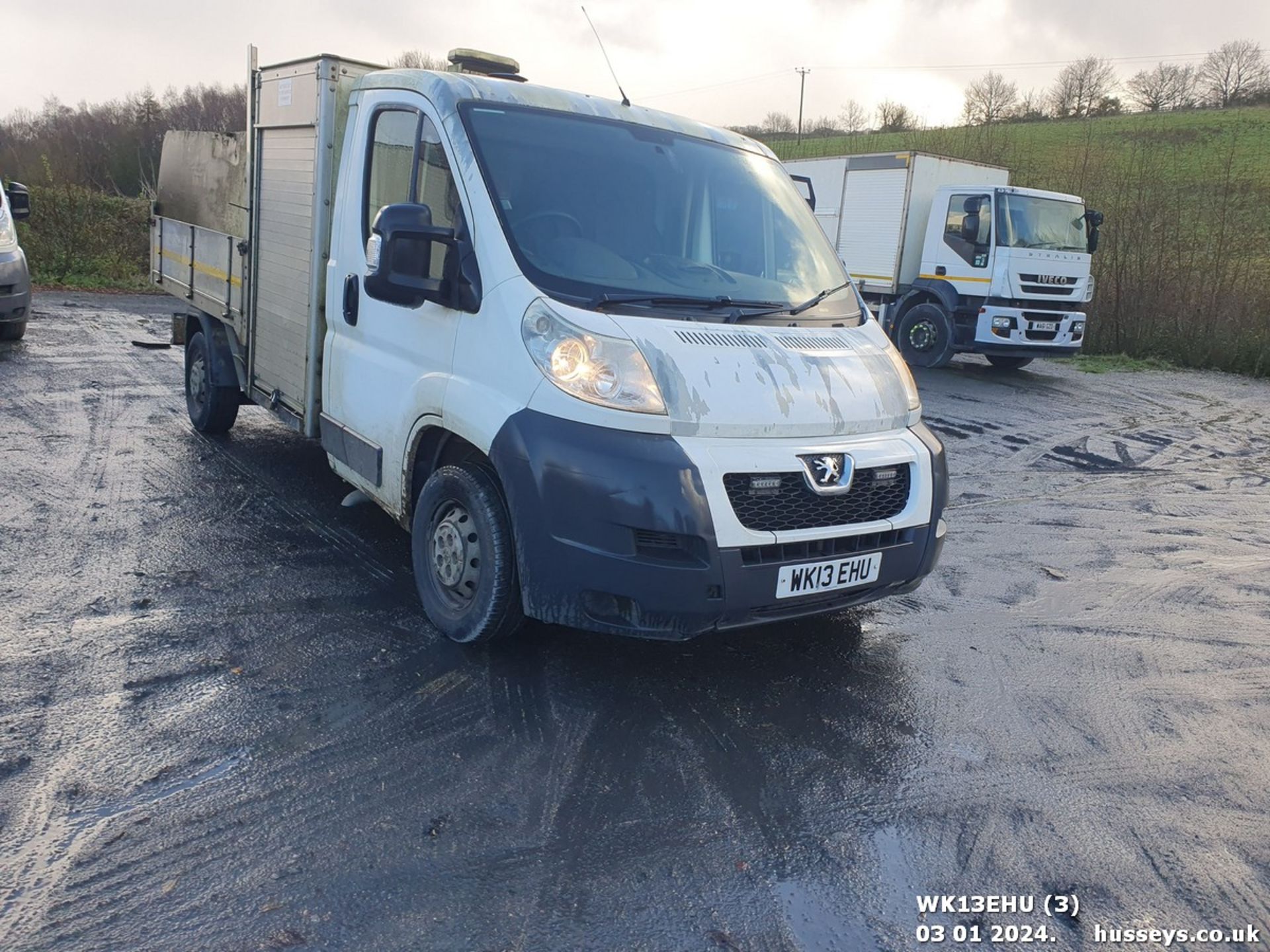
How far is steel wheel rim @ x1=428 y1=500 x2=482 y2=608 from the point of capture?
4074 millimetres

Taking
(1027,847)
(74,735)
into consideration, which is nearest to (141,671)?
(74,735)

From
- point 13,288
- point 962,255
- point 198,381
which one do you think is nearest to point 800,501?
point 198,381

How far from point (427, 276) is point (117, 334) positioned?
1105 centimetres

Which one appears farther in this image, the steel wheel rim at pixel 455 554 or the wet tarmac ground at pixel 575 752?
the steel wheel rim at pixel 455 554

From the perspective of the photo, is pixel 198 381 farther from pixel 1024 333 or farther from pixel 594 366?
pixel 1024 333

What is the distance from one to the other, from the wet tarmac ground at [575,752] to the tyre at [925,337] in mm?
9695

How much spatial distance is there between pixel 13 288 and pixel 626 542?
1068cm

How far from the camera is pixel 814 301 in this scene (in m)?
4.41

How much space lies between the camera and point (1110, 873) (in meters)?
2.95

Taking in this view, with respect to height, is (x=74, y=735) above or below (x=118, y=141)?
below

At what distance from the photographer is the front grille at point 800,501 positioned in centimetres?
354

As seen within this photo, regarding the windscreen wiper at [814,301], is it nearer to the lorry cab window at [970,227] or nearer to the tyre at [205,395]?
the tyre at [205,395]

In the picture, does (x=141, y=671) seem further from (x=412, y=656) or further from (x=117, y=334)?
(x=117, y=334)

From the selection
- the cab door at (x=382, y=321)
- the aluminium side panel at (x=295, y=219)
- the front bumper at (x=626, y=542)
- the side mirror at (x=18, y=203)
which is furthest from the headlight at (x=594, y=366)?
the side mirror at (x=18, y=203)
